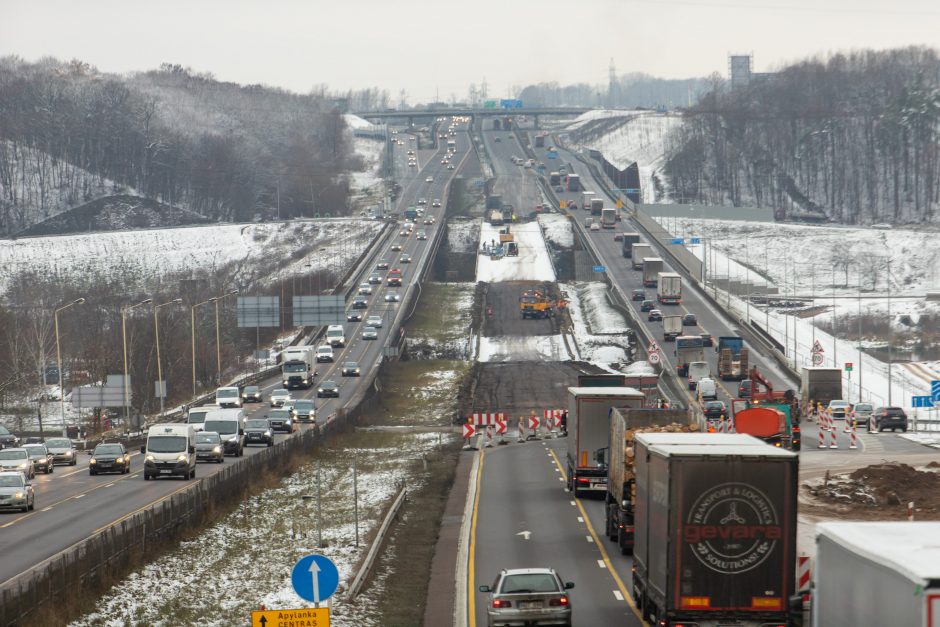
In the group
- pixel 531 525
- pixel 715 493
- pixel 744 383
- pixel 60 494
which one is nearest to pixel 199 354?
pixel 744 383

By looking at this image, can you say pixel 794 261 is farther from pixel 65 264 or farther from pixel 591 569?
pixel 591 569

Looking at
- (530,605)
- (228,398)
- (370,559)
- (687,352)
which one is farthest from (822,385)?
(530,605)

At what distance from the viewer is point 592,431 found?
45656 mm

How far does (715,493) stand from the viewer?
22141mm

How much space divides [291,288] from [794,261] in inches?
2600

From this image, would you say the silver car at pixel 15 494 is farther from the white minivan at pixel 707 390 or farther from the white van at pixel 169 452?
the white minivan at pixel 707 390

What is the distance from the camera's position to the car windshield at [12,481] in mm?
44375

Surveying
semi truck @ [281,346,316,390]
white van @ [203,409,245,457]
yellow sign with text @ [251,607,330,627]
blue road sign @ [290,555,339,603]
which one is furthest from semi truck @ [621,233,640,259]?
yellow sign with text @ [251,607,330,627]

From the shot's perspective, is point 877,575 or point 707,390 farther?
point 707,390

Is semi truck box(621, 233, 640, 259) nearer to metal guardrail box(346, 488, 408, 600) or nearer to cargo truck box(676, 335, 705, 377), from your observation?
cargo truck box(676, 335, 705, 377)

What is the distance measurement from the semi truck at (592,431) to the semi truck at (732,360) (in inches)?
1928

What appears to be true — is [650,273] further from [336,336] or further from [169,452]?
[169,452]

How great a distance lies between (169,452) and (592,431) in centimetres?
1741

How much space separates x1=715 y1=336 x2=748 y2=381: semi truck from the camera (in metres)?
95.1
